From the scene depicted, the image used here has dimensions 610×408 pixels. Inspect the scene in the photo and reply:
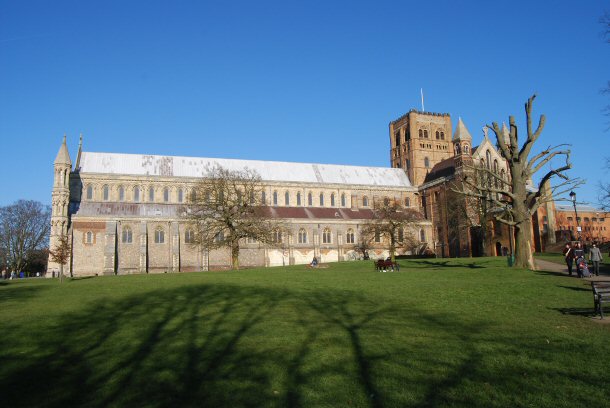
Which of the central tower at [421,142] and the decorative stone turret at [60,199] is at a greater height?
the central tower at [421,142]

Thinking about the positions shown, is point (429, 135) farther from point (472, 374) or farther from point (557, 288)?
point (472, 374)

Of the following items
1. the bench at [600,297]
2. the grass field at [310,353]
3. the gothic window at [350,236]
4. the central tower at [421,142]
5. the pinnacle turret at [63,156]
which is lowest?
the grass field at [310,353]

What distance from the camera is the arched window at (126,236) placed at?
52.9m

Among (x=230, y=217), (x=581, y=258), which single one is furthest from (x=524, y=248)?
(x=230, y=217)

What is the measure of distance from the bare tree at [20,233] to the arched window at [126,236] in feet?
99.1

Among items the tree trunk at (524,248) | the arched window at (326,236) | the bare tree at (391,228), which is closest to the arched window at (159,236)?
the arched window at (326,236)

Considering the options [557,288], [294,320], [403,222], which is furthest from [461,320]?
[403,222]

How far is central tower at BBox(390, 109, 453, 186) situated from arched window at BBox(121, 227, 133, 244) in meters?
41.9

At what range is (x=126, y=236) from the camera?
5312 cm

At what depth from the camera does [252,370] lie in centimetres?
790

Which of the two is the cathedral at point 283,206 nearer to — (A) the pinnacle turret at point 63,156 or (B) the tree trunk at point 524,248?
(A) the pinnacle turret at point 63,156

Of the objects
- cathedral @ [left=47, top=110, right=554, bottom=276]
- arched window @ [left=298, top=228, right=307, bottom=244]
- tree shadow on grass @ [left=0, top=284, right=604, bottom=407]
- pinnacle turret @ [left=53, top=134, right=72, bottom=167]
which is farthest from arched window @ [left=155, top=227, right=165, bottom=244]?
tree shadow on grass @ [left=0, top=284, right=604, bottom=407]

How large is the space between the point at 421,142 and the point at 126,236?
45.9 meters

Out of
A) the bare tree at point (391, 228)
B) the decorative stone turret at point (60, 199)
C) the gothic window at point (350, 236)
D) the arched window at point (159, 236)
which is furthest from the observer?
the gothic window at point (350, 236)
